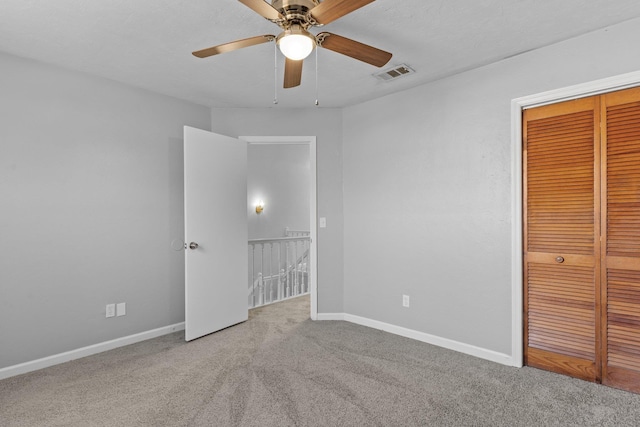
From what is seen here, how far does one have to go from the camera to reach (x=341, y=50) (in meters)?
2.00

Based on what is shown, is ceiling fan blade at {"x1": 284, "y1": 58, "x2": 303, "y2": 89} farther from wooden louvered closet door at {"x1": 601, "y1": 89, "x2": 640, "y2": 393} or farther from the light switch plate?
the light switch plate

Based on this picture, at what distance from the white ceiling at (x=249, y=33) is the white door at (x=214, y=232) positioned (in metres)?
0.75

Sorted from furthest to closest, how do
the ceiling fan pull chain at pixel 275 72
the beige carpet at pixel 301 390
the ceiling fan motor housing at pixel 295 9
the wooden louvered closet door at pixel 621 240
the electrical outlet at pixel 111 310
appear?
the electrical outlet at pixel 111 310, the ceiling fan pull chain at pixel 275 72, the wooden louvered closet door at pixel 621 240, the beige carpet at pixel 301 390, the ceiling fan motor housing at pixel 295 9

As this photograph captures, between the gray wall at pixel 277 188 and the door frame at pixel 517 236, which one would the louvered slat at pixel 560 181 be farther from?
the gray wall at pixel 277 188

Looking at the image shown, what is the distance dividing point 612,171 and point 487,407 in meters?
1.76

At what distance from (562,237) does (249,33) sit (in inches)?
105

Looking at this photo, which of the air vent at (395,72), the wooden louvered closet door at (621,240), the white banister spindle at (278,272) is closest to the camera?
the wooden louvered closet door at (621,240)

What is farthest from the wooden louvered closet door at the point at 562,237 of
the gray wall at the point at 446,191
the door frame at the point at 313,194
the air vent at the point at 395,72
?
the door frame at the point at 313,194

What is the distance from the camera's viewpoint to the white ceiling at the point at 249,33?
6.79 ft

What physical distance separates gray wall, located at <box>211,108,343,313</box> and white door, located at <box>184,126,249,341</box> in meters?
0.32

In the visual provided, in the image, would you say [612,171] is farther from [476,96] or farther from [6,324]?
[6,324]

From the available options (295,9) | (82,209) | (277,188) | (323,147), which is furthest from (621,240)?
(277,188)

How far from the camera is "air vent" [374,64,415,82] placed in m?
2.92

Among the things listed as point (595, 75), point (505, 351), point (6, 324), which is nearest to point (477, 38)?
point (595, 75)
